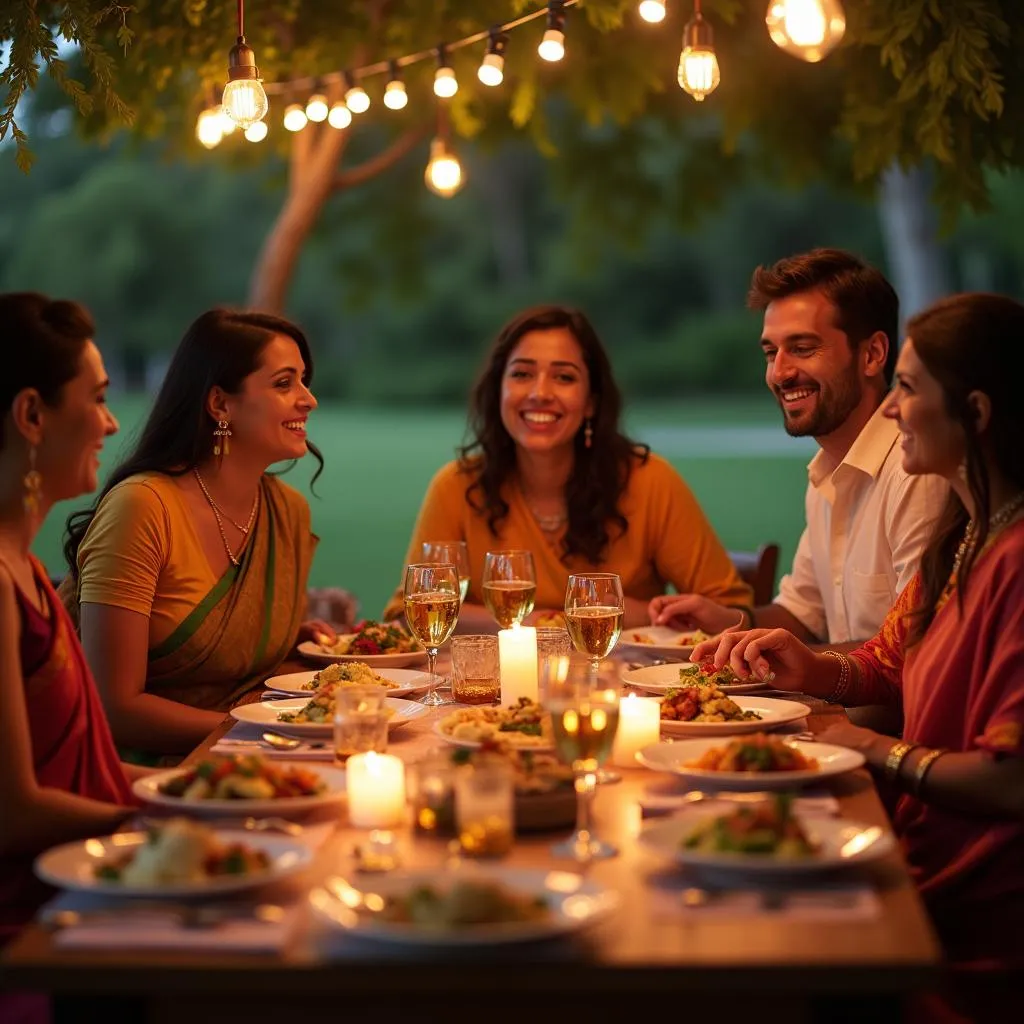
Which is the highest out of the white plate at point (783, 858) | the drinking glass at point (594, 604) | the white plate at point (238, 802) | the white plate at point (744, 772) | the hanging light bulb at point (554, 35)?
the hanging light bulb at point (554, 35)

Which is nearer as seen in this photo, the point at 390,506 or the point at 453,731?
the point at 453,731

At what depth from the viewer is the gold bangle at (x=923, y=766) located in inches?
87.1

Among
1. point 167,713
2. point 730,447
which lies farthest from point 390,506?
point 167,713

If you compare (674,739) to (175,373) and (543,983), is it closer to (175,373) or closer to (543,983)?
(543,983)

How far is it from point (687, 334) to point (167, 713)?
17.0m

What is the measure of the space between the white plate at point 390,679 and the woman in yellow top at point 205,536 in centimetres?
25

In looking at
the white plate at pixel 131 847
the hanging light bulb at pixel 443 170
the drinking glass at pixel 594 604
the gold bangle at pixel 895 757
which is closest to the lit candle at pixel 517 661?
the drinking glass at pixel 594 604

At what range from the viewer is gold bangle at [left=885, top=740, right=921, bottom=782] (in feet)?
7.43

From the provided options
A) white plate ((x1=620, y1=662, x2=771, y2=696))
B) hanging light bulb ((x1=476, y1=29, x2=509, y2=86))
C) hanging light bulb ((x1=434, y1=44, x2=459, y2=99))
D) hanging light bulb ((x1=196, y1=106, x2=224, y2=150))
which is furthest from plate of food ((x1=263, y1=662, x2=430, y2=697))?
hanging light bulb ((x1=196, y1=106, x2=224, y2=150))

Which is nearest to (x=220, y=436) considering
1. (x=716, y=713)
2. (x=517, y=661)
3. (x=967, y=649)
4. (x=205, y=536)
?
(x=205, y=536)

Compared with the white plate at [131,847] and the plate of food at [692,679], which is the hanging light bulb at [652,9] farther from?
the white plate at [131,847]

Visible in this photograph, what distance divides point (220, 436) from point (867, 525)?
151cm

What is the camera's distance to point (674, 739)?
2.48 m

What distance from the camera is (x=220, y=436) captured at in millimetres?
3375
